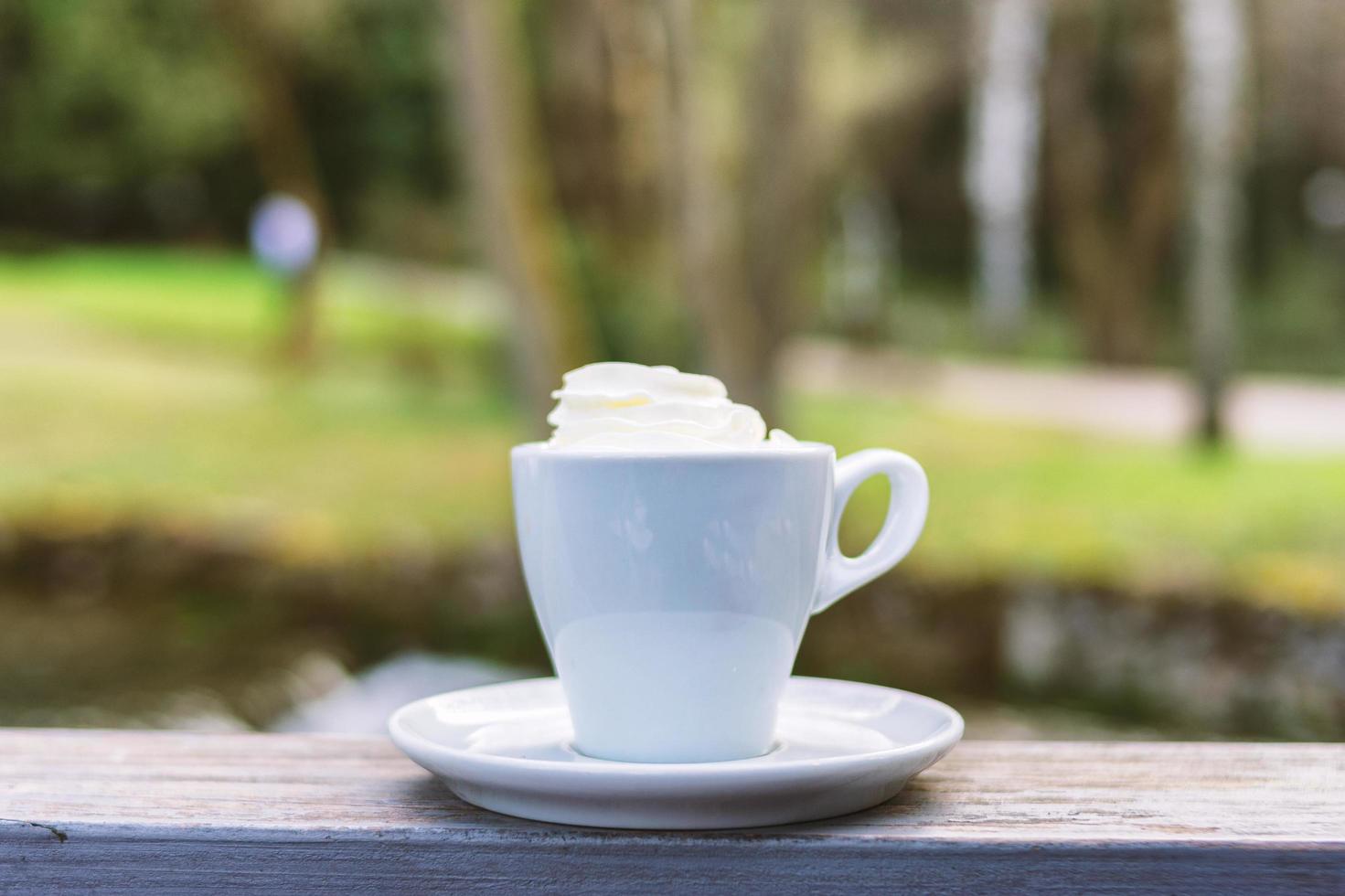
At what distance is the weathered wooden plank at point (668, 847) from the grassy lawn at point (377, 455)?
383 cm

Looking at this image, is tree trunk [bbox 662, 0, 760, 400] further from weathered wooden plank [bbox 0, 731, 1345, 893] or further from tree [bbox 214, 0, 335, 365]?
tree [bbox 214, 0, 335, 365]

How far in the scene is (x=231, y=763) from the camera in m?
0.57

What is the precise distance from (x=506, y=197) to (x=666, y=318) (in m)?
1.27

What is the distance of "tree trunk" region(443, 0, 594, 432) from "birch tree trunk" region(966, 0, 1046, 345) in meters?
3.77

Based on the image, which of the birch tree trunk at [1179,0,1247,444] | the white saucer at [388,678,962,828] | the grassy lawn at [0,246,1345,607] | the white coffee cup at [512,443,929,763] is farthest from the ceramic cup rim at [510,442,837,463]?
the birch tree trunk at [1179,0,1247,444]

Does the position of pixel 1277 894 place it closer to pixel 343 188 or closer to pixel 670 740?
pixel 670 740

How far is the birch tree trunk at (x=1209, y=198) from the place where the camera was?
19.3ft

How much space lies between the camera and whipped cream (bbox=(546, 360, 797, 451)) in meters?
0.60

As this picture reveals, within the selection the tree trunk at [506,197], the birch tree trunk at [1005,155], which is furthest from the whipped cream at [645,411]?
the birch tree trunk at [1005,155]

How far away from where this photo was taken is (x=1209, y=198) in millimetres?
5836

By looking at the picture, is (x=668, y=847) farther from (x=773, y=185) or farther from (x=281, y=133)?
(x=281, y=133)

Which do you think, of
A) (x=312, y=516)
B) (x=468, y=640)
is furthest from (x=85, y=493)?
(x=468, y=640)

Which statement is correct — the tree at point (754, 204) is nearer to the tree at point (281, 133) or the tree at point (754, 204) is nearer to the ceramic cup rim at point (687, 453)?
the ceramic cup rim at point (687, 453)

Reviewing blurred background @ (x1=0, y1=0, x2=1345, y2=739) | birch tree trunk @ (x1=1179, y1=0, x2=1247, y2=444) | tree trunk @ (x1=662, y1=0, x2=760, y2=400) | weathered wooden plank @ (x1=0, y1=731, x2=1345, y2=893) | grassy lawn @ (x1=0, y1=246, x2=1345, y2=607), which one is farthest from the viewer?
birch tree trunk @ (x1=1179, y1=0, x2=1247, y2=444)
